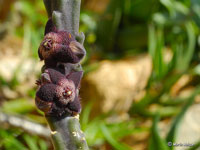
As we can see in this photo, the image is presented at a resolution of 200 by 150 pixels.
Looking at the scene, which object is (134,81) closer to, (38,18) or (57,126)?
(38,18)

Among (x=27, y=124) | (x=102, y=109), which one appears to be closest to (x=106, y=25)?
(x=102, y=109)

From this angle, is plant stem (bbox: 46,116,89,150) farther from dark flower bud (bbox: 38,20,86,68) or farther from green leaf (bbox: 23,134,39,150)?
green leaf (bbox: 23,134,39,150)

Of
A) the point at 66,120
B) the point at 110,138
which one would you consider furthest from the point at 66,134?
the point at 110,138

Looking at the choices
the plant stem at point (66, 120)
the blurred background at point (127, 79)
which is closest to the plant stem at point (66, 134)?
the plant stem at point (66, 120)

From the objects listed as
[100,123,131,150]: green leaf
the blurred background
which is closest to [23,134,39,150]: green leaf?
the blurred background

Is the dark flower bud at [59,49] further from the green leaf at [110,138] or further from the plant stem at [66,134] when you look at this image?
the green leaf at [110,138]

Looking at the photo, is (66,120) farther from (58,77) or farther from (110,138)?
(110,138)

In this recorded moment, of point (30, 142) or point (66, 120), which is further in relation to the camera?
point (30, 142)
